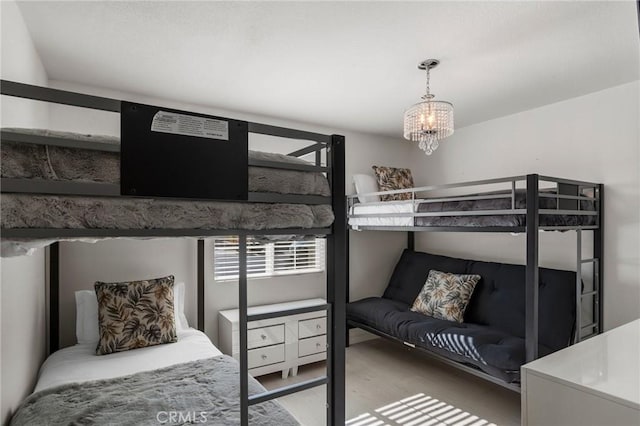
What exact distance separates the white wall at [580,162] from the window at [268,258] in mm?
1654

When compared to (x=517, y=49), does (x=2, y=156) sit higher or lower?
lower

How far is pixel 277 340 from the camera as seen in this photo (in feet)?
10.2

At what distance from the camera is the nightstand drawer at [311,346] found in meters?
3.23

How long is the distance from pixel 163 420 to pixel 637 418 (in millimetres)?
1702

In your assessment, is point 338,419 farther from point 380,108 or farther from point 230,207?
point 380,108

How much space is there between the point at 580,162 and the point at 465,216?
4.28 feet

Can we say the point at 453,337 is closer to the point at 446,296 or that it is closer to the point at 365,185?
the point at 446,296

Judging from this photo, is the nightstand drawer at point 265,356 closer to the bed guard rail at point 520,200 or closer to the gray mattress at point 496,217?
the bed guard rail at point 520,200

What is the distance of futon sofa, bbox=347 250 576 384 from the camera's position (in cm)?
248

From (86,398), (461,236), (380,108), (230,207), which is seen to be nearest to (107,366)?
(86,398)

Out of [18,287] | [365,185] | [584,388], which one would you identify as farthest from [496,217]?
[18,287]

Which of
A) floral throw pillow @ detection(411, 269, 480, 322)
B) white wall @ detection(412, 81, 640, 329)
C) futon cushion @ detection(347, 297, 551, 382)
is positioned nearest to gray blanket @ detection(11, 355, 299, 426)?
futon cushion @ detection(347, 297, 551, 382)

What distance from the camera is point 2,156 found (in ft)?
2.76

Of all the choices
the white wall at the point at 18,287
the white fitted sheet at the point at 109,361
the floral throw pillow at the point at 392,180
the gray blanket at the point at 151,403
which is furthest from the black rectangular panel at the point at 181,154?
the floral throw pillow at the point at 392,180
